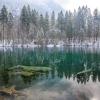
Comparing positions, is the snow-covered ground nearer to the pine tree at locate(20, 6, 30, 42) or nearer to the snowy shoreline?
the snowy shoreline

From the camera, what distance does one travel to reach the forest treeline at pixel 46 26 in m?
122

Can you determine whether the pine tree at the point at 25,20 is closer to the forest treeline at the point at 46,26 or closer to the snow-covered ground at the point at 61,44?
the forest treeline at the point at 46,26

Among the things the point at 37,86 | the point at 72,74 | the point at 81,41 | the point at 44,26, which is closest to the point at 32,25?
the point at 44,26

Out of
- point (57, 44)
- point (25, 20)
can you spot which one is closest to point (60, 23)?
point (57, 44)

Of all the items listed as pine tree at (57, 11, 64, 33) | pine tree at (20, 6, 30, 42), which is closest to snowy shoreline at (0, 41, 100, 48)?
pine tree at (20, 6, 30, 42)

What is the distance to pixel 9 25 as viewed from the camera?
123 metres

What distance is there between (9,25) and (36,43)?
15.6 metres

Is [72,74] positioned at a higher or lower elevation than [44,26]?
lower

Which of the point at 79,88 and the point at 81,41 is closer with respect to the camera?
the point at 79,88

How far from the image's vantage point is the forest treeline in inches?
4793

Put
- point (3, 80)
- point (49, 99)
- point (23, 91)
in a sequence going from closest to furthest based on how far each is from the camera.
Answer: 1. point (49, 99)
2. point (23, 91)
3. point (3, 80)

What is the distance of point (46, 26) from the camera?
438ft

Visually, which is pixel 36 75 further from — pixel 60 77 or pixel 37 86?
pixel 37 86

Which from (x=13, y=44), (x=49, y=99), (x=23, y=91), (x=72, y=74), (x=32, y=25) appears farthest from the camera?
(x=32, y=25)
